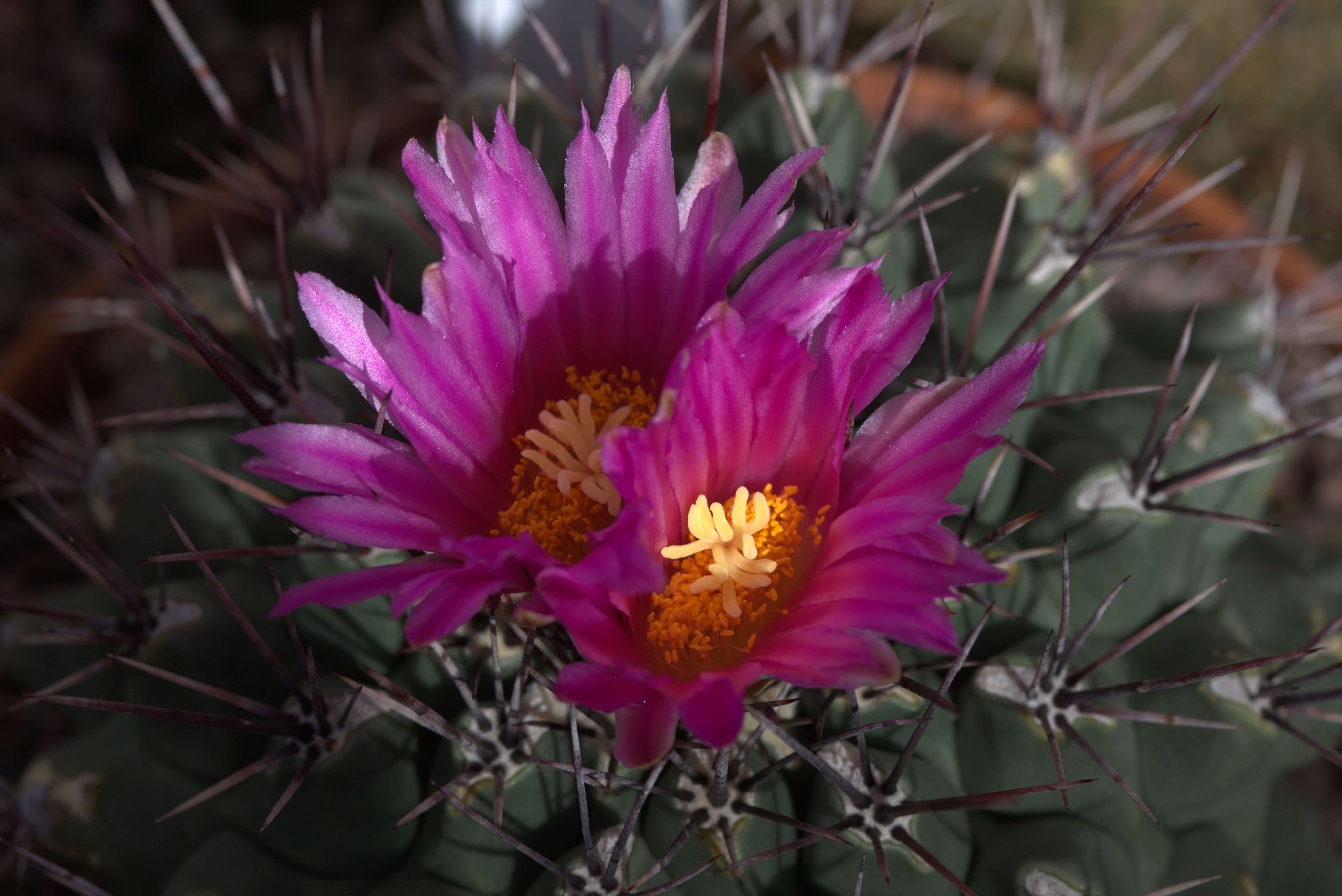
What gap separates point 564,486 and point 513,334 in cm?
15

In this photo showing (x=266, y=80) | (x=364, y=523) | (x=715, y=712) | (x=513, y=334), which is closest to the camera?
(x=715, y=712)

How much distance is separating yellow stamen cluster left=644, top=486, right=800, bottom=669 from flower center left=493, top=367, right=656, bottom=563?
0.29ft

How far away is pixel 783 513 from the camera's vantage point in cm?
95

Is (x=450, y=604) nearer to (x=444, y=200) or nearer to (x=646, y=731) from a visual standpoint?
(x=646, y=731)

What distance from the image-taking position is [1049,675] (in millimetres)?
1062

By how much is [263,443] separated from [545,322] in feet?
0.97

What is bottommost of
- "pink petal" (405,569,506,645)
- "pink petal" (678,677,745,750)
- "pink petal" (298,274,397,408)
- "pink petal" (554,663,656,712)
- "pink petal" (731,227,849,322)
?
"pink petal" (678,677,745,750)

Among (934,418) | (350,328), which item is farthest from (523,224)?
(934,418)

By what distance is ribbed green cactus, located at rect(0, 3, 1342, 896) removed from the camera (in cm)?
97

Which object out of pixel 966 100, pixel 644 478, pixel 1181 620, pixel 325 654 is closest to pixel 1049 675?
pixel 1181 620

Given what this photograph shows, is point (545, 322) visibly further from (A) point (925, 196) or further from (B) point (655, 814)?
(A) point (925, 196)

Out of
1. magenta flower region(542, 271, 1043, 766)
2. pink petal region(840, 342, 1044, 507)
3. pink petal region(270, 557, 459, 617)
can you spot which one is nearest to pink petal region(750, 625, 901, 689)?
magenta flower region(542, 271, 1043, 766)

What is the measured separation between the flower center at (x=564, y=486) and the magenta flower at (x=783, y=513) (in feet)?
0.29

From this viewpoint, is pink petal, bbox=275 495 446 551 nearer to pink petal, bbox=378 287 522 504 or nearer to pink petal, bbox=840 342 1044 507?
pink petal, bbox=378 287 522 504
